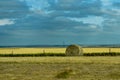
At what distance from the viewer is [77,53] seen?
48031mm

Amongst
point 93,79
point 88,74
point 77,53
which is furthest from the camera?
point 77,53

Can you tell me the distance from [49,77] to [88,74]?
2.81 meters

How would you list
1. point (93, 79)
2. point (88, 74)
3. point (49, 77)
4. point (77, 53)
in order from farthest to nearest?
point (77, 53)
point (88, 74)
point (49, 77)
point (93, 79)

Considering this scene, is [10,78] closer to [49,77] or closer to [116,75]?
[49,77]

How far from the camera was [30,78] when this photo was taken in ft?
69.3

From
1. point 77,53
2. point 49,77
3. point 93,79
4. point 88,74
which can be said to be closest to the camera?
point 93,79

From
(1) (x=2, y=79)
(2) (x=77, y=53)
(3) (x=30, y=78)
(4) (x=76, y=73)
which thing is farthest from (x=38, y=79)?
(2) (x=77, y=53)

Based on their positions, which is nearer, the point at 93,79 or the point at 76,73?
the point at 93,79

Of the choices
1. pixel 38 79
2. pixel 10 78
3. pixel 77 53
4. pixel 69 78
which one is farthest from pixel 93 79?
pixel 77 53

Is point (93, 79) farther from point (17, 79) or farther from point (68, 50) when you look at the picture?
point (68, 50)

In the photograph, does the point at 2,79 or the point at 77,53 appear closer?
the point at 2,79

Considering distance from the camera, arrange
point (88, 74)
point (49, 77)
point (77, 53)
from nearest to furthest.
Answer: point (49, 77), point (88, 74), point (77, 53)

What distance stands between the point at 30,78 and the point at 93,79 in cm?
370

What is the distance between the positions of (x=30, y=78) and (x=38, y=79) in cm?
70
